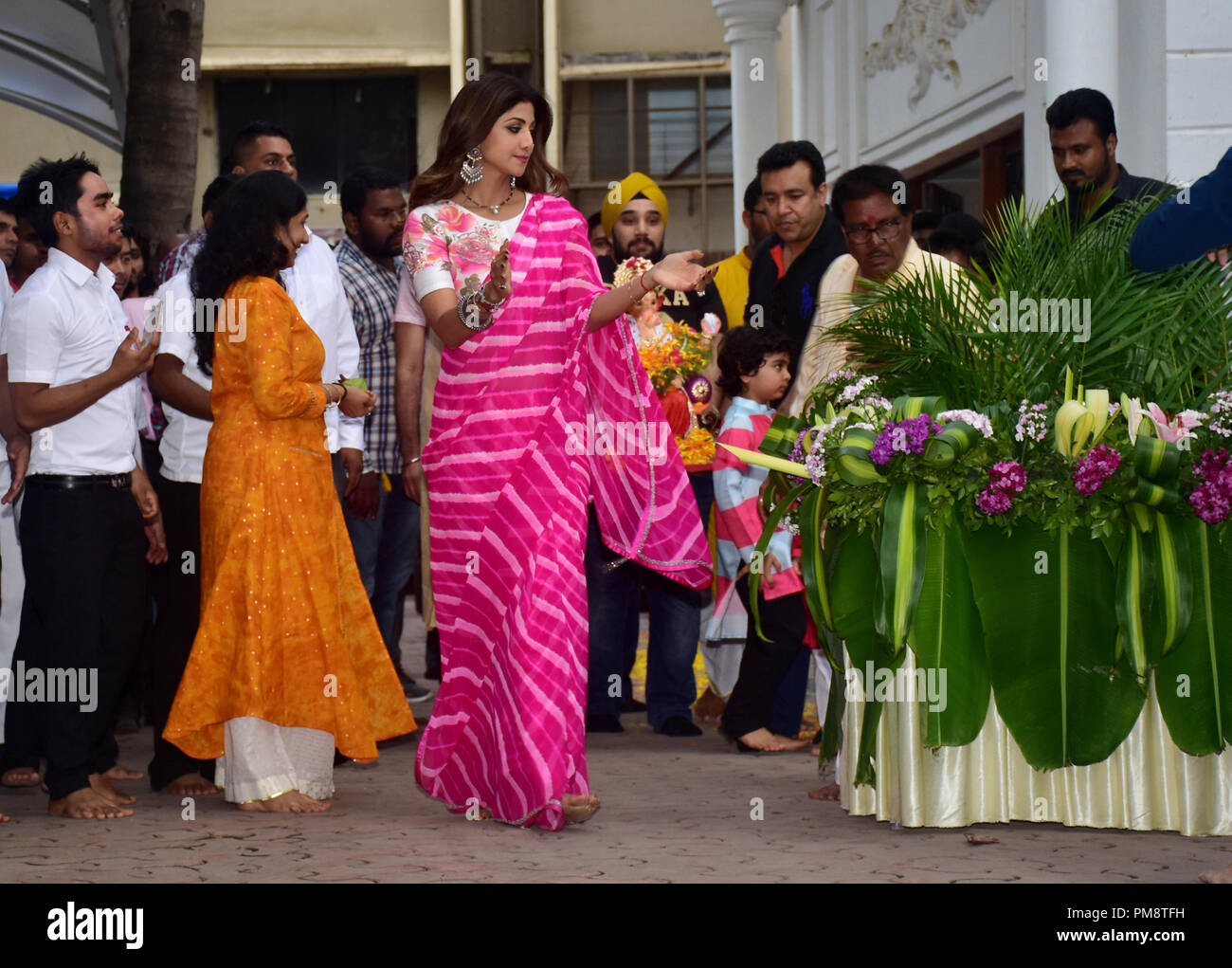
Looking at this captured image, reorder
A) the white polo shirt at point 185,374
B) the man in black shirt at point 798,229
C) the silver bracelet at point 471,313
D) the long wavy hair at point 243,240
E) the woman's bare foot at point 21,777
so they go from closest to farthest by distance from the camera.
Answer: the silver bracelet at point 471,313, the long wavy hair at point 243,240, the white polo shirt at point 185,374, the woman's bare foot at point 21,777, the man in black shirt at point 798,229

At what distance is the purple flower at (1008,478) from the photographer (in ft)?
15.5

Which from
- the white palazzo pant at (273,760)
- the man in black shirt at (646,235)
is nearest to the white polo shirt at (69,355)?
the white palazzo pant at (273,760)

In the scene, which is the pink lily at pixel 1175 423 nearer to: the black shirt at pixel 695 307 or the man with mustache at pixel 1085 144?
the man with mustache at pixel 1085 144

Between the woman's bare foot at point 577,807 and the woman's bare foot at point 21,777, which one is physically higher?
the woman's bare foot at point 577,807

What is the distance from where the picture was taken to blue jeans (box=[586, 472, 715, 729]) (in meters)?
7.35

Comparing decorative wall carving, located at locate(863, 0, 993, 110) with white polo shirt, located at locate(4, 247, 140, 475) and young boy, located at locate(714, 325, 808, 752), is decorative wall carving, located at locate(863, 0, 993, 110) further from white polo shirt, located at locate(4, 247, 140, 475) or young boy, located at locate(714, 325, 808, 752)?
white polo shirt, located at locate(4, 247, 140, 475)

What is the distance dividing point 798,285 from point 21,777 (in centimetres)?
358

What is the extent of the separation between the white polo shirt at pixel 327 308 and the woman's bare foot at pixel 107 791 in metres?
1.48

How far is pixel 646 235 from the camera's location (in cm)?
785

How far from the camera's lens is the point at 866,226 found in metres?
5.98

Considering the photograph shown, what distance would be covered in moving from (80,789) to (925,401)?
2.97 meters

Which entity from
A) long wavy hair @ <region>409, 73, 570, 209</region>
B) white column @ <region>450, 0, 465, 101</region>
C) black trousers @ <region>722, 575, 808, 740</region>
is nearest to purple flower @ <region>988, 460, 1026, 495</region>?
long wavy hair @ <region>409, 73, 570, 209</region>

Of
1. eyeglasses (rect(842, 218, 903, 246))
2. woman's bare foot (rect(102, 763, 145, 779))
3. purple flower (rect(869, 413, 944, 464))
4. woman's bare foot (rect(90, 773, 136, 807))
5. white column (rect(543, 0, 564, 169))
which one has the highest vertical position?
white column (rect(543, 0, 564, 169))

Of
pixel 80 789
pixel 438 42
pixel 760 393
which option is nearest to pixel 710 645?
pixel 760 393
